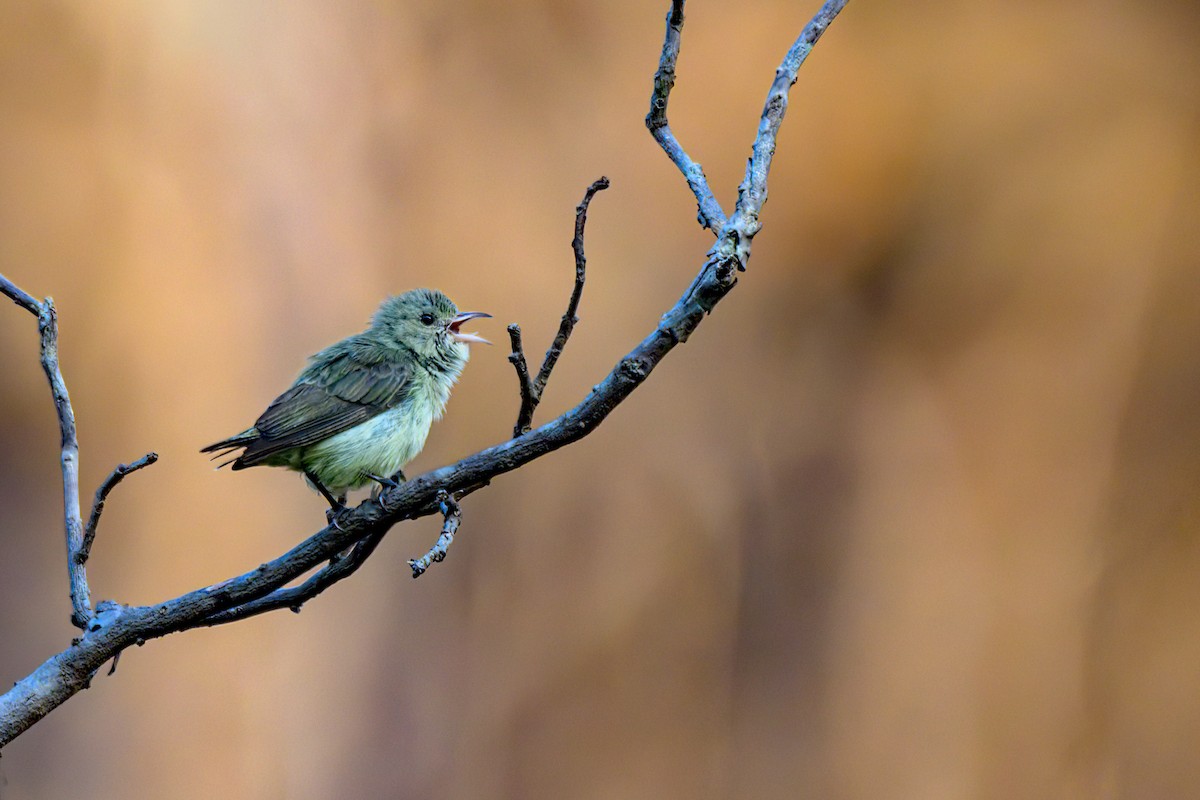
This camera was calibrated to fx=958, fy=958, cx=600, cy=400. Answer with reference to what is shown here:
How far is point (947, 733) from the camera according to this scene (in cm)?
523

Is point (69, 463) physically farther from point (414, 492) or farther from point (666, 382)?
point (666, 382)

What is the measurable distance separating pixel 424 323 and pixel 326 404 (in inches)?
22.2

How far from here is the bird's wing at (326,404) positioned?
2.96m

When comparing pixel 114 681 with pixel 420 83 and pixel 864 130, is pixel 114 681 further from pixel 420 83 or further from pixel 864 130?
pixel 864 130

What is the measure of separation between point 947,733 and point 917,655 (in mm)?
435

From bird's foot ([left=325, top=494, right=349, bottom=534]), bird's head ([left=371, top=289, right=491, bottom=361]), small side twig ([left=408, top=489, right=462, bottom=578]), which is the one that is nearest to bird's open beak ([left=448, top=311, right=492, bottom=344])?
bird's head ([left=371, top=289, right=491, bottom=361])

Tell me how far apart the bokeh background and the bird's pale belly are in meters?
2.09

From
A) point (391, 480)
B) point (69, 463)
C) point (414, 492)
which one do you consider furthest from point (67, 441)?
point (391, 480)

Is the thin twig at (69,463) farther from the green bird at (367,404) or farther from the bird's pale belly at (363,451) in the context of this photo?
the bird's pale belly at (363,451)

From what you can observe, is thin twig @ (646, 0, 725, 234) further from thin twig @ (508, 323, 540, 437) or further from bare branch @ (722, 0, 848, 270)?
thin twig @ (508, 323, 540, 437)

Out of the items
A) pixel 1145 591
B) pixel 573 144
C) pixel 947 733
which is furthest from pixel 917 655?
pixel 573 144

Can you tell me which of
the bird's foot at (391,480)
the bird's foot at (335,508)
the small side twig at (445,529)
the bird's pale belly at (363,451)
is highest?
the bird's pale belly at (363,451)

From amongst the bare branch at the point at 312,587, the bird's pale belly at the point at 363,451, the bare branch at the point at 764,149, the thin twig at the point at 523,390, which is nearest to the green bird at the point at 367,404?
the bird's pale belly at the point at 363,451

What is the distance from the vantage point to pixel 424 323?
139 inches
